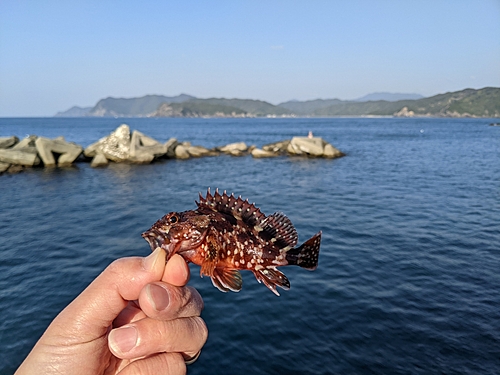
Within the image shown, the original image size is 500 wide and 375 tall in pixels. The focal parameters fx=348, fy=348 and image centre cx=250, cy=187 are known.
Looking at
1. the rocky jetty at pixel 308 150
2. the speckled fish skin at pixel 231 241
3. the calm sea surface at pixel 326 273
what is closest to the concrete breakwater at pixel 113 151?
the rocky jetty at pixel 308 150

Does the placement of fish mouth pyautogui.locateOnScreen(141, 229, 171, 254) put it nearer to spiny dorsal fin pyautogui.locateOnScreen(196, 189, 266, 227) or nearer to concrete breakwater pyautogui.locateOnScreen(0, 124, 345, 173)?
spiny dorsal fin pyautogui.locateOnScreen(196, 189, 266, 227)

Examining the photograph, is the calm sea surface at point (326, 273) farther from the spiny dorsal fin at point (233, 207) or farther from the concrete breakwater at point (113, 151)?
the concrete breakwater at point (113, 151)

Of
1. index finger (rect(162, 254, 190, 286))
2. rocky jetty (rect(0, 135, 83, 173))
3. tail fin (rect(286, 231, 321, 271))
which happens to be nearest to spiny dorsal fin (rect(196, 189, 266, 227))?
tail fin (rect(286, 231, 321, 271))

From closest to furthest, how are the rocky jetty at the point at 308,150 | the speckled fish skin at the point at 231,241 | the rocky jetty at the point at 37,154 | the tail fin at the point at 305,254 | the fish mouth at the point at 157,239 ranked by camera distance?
the fish mouth at the point at 157,239 < the speckled fish skin at the point at 231,241 < the tail fin at the point at 305,254 < the rocky jetty at the point at 37,154 < the rocky jetty at the point at 308,150

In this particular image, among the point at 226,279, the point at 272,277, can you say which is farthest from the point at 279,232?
the point at 226,279

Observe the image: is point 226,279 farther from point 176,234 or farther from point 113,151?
point 113,151

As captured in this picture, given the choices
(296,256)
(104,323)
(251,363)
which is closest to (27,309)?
(251,363)

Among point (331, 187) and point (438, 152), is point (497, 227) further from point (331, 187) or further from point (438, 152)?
→ point (438, 152)
